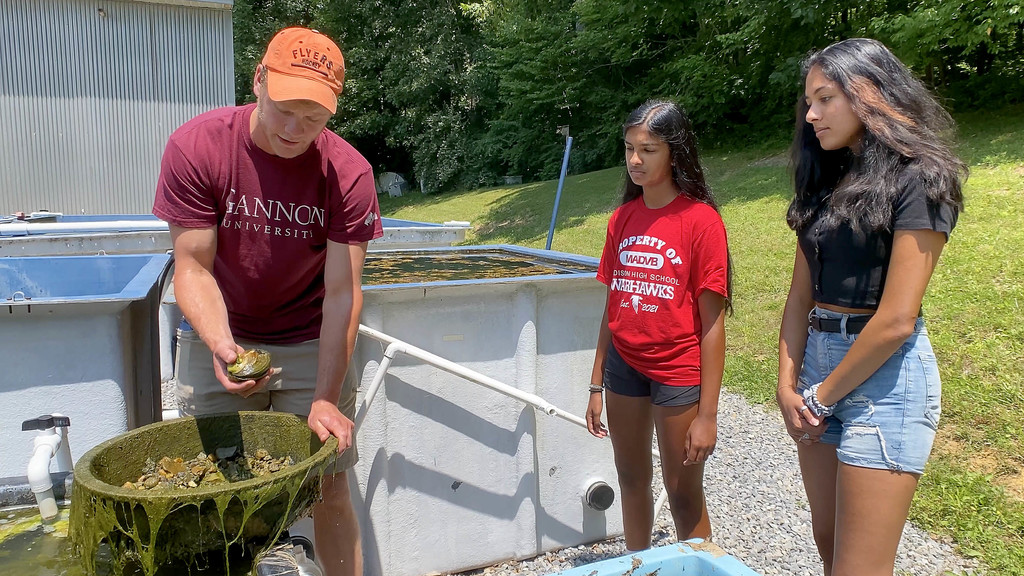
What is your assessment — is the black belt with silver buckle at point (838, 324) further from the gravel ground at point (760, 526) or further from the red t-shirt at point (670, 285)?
the gravel ground at point (760, 526)

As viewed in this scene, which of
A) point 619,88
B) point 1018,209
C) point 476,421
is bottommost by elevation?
point 476,421

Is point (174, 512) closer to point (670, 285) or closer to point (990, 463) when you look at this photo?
point (670, 285)

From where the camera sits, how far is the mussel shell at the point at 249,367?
1.93m

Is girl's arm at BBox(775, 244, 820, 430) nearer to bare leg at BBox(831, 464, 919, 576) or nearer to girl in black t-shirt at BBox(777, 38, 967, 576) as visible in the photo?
girl in black t-shirt at BBox(777, 38, 967, 576)

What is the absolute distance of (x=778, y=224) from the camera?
920cm

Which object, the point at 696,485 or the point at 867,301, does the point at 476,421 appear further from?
the point at 867,301

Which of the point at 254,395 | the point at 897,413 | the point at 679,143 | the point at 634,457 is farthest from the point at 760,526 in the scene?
the point at 254,395

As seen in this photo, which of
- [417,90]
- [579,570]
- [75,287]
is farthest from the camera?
[417,90]

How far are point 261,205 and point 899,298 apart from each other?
5.79 ft

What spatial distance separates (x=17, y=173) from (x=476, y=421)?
887 centimetres

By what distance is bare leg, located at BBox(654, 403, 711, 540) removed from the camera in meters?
2.40

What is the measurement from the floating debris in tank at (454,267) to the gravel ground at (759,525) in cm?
124

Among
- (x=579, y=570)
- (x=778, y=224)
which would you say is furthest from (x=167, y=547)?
(x=778, y=224)

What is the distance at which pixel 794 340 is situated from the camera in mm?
2203
